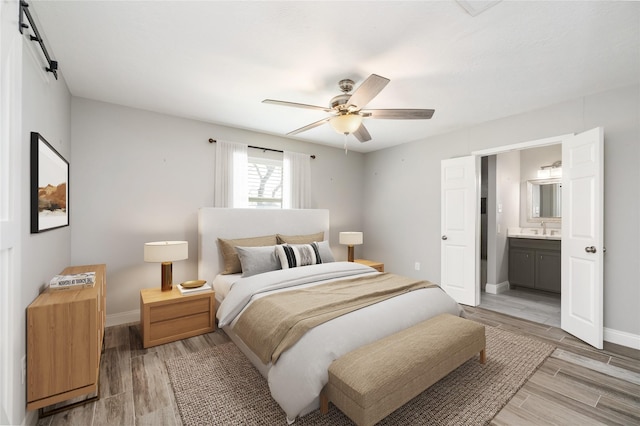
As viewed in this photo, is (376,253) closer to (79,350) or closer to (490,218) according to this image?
(490,218)

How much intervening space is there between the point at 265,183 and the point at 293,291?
230cm

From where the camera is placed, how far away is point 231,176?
405 cm

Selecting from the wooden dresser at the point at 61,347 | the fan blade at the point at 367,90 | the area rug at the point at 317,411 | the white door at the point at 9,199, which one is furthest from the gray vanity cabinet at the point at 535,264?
the white door at the point at 9,199

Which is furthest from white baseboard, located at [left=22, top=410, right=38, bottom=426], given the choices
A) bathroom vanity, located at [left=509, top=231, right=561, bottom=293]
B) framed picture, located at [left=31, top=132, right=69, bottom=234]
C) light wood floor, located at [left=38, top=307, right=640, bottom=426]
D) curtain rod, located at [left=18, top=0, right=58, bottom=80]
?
bathroom vanity, located at [left=509, top=231, right=561, bottom=293]

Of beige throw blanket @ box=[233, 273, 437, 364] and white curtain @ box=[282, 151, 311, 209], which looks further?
white curtain @ box=[282, 151, 311, 209]

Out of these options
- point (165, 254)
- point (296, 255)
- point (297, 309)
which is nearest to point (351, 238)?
point (296, 255)

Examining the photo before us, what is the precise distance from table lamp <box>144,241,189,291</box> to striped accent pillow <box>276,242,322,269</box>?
1.08 meters

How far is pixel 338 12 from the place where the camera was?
5.79ft

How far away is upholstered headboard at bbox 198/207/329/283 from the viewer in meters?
3.55

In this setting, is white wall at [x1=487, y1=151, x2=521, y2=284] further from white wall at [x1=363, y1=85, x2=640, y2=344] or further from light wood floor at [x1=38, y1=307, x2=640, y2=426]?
light wood floor at [x1=38, y1=307, x2=640, y2=426]

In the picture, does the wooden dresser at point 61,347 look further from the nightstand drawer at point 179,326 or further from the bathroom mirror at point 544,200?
the bathroom mirror at point 544,200

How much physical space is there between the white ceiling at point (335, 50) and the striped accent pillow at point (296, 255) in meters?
1.75

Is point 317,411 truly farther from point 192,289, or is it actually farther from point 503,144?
point 503,144

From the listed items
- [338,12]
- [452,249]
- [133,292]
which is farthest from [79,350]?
[452,249]
